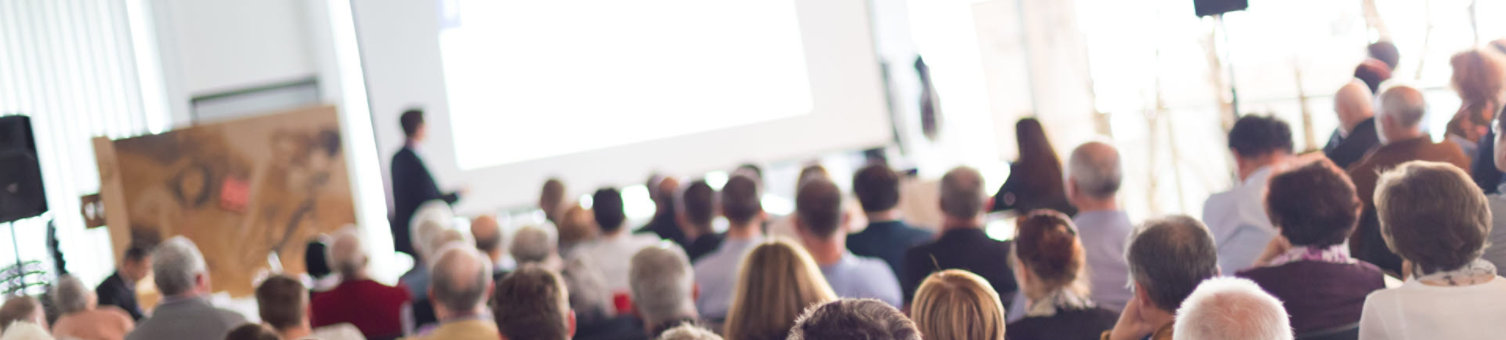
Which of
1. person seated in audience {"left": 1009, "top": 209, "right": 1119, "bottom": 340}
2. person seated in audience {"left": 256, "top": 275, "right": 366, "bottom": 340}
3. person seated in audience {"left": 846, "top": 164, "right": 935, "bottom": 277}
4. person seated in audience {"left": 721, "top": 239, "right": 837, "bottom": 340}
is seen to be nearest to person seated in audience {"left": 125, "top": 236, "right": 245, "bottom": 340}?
person seated in audience {"left": 256, "top": 275, "right": 366, "bottom": 340}

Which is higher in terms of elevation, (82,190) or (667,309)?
(82,190)

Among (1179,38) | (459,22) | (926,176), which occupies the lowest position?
(926,176)

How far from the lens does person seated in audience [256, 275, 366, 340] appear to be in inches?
137

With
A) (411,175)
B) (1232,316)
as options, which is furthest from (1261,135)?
(411,175)

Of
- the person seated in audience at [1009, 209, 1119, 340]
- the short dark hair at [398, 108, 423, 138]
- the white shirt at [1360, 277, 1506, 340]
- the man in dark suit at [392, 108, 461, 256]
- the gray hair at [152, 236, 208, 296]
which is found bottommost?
the white shirt at [1360, 277, 1506, 340]

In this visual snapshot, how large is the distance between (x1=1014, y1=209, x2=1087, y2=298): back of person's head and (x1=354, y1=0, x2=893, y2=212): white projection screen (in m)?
4.81

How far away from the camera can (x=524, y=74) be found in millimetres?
7375

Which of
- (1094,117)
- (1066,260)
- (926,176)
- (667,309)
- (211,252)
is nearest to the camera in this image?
(1066,260)

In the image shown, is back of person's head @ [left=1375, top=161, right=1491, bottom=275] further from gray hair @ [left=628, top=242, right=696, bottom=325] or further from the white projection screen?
the white projection screen

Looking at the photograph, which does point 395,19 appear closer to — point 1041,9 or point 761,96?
point 761,96

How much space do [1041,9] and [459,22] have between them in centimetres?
347

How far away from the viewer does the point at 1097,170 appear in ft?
12.1

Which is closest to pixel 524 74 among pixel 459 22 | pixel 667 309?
pixel 459 22

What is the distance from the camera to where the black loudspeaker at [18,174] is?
630 centimetres
